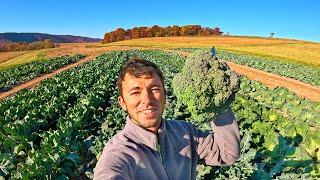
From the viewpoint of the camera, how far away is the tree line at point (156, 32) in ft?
372

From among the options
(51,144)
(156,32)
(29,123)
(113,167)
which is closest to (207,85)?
(113,167)

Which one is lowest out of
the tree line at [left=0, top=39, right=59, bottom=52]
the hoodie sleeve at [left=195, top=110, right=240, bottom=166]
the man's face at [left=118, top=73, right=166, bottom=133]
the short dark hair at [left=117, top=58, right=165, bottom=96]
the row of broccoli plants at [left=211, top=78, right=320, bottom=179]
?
the tree line at [left=0, top=39, right=59, bottom=52]

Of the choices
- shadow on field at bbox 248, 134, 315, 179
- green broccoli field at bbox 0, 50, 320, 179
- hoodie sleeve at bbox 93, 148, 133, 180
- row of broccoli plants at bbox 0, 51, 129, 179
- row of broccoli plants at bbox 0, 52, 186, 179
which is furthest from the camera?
row of broccoli plants at bbox 0, 51, 129, 179

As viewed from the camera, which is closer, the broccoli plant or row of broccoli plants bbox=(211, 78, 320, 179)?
the broccoli plant

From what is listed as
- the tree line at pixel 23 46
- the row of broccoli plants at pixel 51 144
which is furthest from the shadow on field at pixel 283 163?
the tree line at pixel 23 46

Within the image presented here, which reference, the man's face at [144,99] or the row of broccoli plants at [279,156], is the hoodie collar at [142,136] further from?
the row of broccoli plants at [279,156]

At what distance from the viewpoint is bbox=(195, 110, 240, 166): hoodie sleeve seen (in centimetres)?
314

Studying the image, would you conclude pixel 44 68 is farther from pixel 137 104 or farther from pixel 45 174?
pixel 137 104

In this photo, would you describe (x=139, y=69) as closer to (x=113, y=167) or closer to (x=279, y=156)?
(x=113, y=167)

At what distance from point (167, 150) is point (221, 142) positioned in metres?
0.38

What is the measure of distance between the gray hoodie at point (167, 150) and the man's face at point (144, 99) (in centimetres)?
7

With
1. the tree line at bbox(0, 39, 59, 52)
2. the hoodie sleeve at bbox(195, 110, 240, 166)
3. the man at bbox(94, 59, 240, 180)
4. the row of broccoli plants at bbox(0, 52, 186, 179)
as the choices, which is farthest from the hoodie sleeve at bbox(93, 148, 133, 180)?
the tree line at bbox(0, 39, 59, 52)

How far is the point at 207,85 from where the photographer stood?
9.62 feet

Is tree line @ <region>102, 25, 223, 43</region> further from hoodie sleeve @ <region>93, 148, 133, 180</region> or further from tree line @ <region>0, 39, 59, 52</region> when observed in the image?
hoodie sleeve @ <region>93, 148, 133, 180</region>
